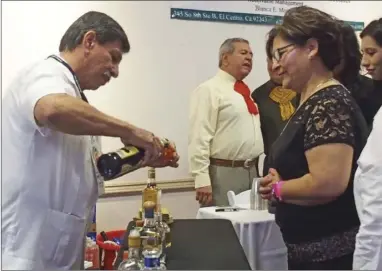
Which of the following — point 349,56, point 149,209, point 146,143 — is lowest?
point 149,209

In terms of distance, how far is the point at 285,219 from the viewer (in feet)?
2.64

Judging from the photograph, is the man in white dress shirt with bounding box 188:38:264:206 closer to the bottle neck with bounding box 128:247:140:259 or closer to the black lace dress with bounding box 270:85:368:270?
the black lace dress with bounding box 270:85:368:270

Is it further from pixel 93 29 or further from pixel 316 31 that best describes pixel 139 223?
pixel 316 31

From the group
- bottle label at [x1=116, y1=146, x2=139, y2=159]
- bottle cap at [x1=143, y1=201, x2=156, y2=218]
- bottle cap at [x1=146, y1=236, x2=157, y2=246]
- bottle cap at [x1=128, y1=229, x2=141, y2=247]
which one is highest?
bottle label at [x1=116, y1=146, x2=139, y2=159]

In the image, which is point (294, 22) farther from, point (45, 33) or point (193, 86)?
point (45, 33)

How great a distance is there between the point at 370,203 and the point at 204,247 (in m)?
0.30

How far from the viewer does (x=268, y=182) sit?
0.82 meters

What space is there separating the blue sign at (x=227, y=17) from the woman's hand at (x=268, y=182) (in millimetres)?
288

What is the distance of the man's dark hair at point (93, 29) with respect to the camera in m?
0.78

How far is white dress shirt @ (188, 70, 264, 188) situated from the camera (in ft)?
2.96

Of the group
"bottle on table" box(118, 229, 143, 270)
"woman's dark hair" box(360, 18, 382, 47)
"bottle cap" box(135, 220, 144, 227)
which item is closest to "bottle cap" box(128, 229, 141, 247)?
"bottle on table" box(118, 229, 143, 270)

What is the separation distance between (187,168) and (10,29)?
407 mm

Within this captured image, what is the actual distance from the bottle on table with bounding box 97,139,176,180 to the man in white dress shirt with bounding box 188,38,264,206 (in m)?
0.15

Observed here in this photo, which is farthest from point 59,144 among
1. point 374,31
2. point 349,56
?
point 374,31
